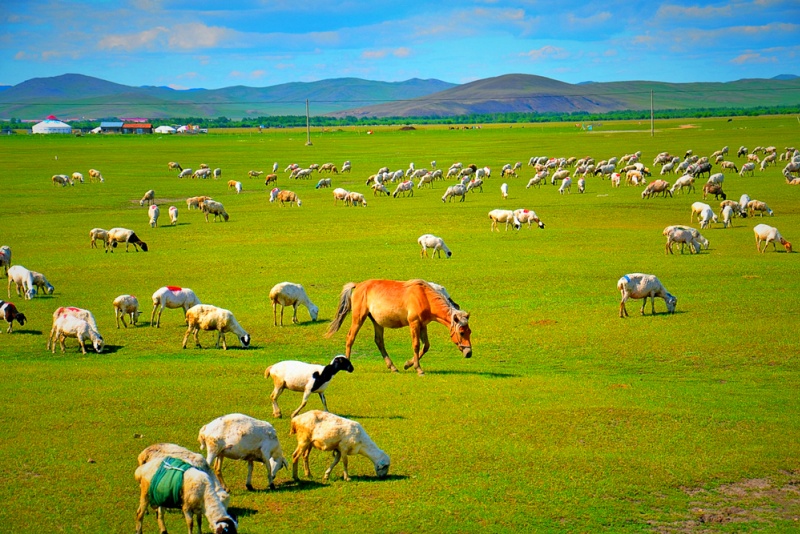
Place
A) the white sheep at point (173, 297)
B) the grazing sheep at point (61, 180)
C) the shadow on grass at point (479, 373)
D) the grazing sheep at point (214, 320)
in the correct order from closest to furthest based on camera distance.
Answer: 1. the shadow on grass at point (479, 373)
2. the grazing sheep at point (214, 320)
3. the white sheep at point (173, 297)
4. the grazing sheep at point (61, 180)

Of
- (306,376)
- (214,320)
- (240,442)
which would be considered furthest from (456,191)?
(240,442)

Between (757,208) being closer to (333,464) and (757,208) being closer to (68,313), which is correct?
(68,313)

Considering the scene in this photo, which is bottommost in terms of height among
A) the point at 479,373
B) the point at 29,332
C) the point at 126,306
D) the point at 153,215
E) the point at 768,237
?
the point at 479,373

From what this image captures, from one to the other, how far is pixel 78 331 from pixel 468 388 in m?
9.08

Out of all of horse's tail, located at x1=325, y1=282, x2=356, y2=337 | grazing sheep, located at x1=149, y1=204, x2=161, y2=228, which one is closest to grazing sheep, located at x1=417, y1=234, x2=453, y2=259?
horse's tail, located at x1=325, y1=282, x2=356, y2=337

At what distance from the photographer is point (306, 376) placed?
12969 mm

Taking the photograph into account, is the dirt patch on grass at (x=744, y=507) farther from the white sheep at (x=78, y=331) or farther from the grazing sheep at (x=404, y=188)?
the grazing sheep at (x=404, y=188)

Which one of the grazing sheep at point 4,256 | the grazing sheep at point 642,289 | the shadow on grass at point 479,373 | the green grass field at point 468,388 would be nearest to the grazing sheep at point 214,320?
the green grass field at point 468,388

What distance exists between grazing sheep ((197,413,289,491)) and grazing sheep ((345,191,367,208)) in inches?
1619

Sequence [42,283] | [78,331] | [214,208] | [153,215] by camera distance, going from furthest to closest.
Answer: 1. [214,208]
2. [153,215]
3. [42,283]
4. [78,331]

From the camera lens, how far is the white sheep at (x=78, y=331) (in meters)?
18.3

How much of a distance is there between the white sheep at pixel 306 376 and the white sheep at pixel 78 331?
678cm

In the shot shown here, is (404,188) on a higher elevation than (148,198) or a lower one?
higher

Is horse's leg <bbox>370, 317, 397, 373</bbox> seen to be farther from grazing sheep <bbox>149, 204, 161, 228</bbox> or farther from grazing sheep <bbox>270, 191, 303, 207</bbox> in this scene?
grazing sheep <bbox>270, 191, 303, 207</bbox>
